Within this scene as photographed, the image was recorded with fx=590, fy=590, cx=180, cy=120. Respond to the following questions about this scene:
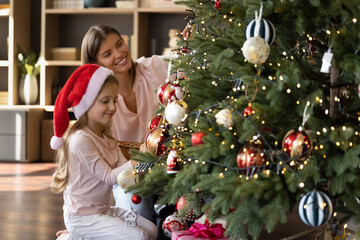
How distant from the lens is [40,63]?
5566mm

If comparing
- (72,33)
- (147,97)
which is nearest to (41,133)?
(72,33)

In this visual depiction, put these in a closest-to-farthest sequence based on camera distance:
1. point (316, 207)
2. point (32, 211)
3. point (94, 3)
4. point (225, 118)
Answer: point (316, 207)
point (225, 118)
point (32, 211)
point (94, 3)

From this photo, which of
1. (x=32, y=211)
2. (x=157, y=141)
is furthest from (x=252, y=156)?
(x=32, y=211)

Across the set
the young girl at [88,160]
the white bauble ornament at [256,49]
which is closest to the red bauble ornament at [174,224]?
the young girl at [88,160]

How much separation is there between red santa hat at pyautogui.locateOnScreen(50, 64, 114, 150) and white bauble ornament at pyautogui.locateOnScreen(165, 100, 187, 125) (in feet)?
1.89

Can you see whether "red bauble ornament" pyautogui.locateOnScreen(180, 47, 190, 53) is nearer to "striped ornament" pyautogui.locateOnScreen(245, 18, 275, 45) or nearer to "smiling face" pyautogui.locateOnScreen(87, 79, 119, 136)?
"smiling face" pyautogui.locateOnScreen(87, 79, 119, 136)

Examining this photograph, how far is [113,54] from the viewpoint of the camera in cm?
300

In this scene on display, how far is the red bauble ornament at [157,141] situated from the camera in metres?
2.17

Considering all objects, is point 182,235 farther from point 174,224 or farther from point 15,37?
point 15,37

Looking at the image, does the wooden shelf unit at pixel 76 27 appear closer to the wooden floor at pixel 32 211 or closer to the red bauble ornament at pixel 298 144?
the wooden floor at pixel 32 211

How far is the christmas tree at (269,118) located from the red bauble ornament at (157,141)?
89 mm

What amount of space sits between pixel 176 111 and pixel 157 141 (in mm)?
239

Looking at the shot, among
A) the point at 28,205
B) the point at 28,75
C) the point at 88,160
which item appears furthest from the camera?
the point at 28,75

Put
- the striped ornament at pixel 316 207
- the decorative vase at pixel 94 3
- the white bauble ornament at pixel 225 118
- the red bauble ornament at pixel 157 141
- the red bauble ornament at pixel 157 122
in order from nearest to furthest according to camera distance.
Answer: the striped ornament at pixel 316 207
the white bauble ornament at pixel 225 118
the red bauble ornament at pixel 157 141
the red bauble ornament at pixel 157 122
the decorative vase at pixel 94 3
